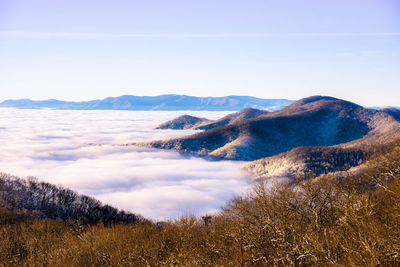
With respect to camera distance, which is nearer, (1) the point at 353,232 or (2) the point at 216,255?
(1) the point at 353,232

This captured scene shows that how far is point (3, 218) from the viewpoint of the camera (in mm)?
95312

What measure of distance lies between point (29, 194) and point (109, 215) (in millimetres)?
48092

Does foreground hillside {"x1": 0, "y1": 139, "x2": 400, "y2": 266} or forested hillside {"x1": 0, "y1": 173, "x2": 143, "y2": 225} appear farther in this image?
forested hillside {"x1": 0, "y1": 173, "x2": 143, "y2": 225}

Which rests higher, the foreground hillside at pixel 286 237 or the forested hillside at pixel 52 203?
the foreground hillside at pixel 286 237

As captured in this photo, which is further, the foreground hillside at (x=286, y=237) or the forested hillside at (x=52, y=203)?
the forested hillside at (x=52, y=203)

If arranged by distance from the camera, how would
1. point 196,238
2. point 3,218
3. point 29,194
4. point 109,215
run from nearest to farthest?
point 196,238
point 3,218
point 109,215
point 29,194

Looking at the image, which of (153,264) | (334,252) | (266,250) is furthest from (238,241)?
(153,264)

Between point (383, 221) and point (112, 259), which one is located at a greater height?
point (383, 221)

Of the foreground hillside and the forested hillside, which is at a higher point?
the foreground hillside

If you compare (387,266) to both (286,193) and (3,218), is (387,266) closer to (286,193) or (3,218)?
(286,193)

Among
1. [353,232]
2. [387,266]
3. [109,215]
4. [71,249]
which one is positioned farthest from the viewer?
[109,215]

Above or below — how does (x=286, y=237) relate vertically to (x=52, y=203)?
above

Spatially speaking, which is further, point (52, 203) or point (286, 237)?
point (52, 203)

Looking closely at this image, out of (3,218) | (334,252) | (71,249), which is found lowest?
(3,218)
